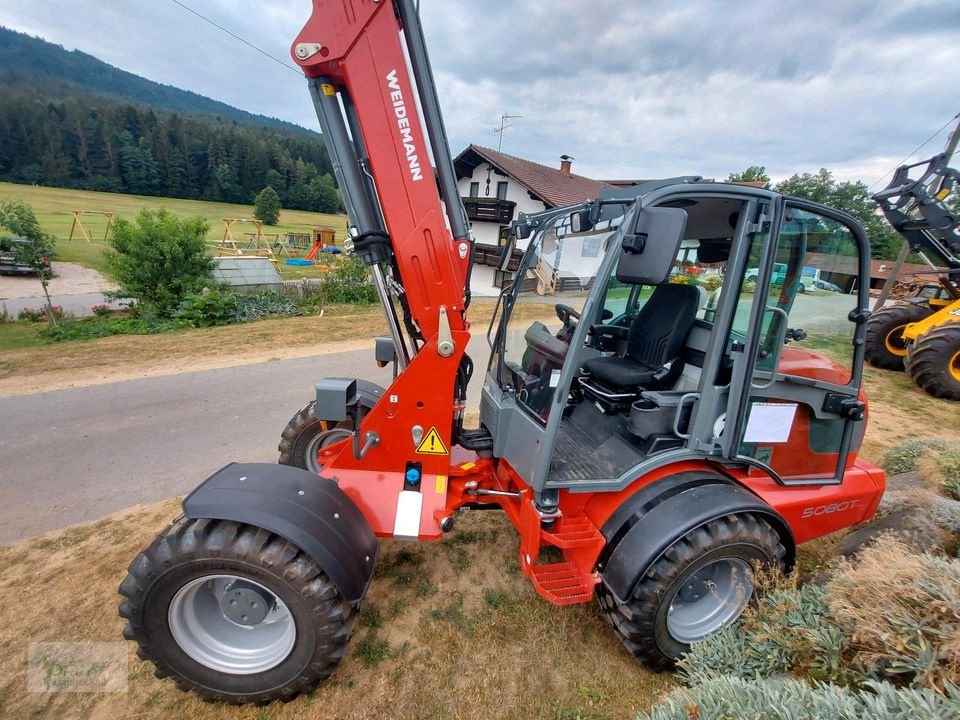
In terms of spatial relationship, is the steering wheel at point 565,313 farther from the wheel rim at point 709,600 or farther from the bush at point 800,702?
the bush at point 800,702

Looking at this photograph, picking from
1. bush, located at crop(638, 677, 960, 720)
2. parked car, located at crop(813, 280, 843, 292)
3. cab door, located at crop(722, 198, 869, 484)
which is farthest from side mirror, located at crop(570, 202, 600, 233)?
bush, located at crop(638, 677, 960, 720)

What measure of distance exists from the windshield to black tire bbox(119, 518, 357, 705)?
1.45 meters

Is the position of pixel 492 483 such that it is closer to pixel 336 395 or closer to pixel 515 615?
pixel 515 615

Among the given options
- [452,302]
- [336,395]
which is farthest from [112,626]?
[452,302]

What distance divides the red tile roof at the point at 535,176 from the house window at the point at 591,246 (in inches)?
672

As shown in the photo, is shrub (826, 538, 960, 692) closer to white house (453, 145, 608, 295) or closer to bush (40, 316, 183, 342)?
bush (40, 316, 183, 342)

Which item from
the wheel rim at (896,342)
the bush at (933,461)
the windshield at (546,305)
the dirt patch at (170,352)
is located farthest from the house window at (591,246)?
the wheel rim at (896,342)

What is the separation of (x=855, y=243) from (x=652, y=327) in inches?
47.4

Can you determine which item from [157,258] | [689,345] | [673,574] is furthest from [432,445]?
[157,258]

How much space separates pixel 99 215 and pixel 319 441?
179 ft

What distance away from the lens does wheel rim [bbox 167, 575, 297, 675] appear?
7.03 ft

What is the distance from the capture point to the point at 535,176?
2136 centimetres

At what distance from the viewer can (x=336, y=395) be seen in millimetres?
2754

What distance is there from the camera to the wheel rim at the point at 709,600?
251 centimetres
